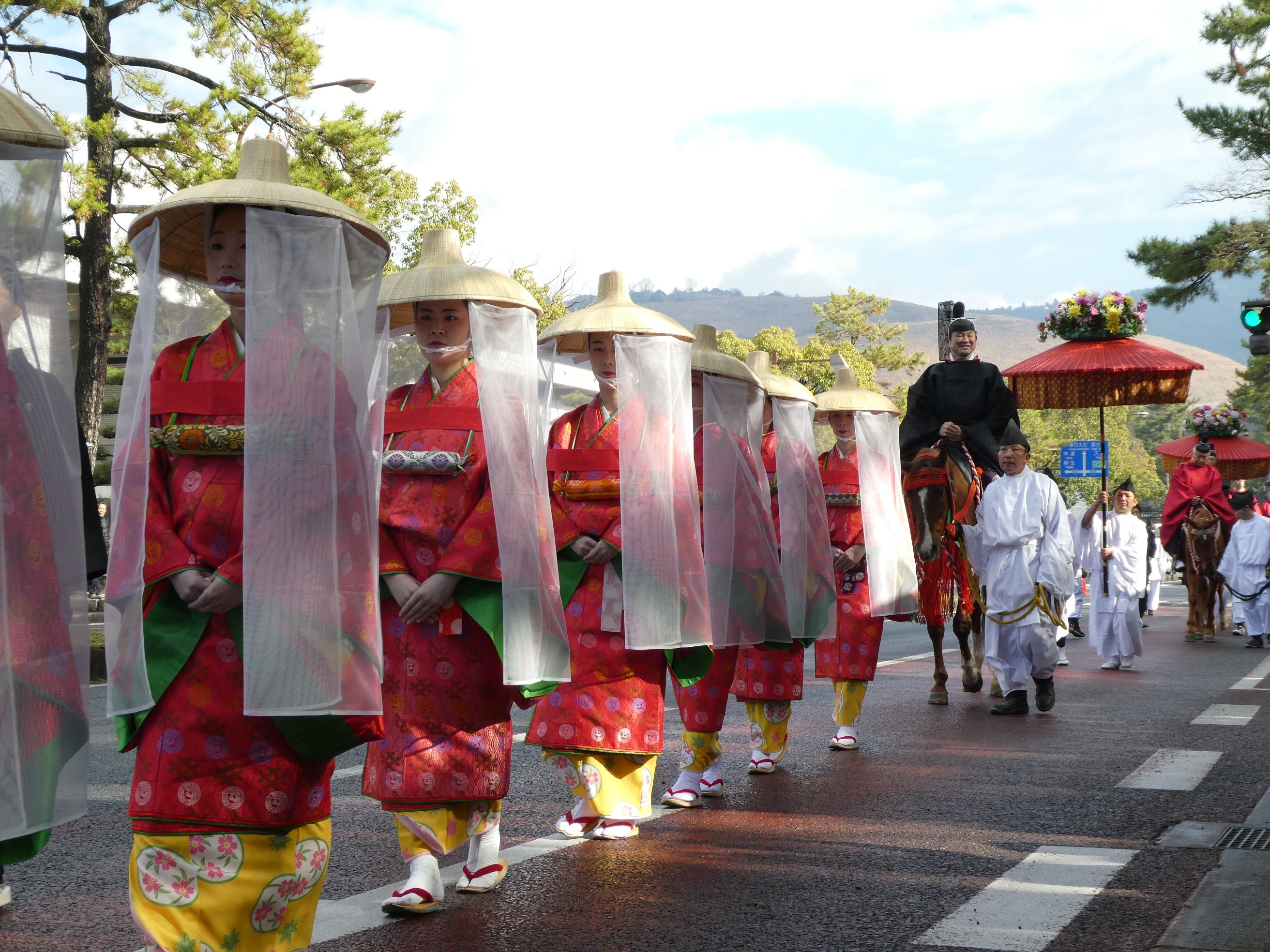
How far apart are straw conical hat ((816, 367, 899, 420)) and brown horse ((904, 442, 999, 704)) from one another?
5.66ft

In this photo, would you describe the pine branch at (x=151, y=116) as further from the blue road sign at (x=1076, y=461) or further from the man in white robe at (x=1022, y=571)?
the blue road sign at (x=1076, y=461)

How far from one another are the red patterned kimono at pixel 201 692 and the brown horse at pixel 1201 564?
55.9 ft

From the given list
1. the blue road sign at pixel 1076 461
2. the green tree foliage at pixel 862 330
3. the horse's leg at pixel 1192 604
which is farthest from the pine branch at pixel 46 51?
the green tree foliage at pixel 862 330

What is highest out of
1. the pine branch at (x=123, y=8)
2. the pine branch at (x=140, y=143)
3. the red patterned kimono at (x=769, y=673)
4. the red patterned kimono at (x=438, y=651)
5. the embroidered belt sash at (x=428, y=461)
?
the pine branch at (x=123, y=8)

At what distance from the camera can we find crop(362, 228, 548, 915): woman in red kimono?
14.8 ft

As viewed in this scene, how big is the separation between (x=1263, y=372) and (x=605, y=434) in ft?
90.8

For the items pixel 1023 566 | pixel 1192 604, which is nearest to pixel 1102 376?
pixel 1023 566

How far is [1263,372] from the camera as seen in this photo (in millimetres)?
29594

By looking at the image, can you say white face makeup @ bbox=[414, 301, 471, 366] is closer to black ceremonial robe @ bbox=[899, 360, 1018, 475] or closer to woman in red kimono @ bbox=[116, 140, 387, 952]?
woman in red kimono @ bbox=[116, 140, 387, 952]

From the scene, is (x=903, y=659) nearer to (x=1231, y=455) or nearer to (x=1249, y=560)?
(x=1249, y=560)

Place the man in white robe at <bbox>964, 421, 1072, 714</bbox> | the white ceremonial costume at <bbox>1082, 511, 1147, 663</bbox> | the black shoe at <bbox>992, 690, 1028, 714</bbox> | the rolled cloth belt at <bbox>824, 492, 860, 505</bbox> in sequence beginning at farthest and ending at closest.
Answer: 1. the white ceremonial costume at <bbox>1082, 511, 1147, 663</bbox>
2. the man in white robe at <bbox>964, 421, 1072, 714</bbox>
3. the black shoe at <bbox>992, 690, 1028, 714</bbox>
4. the rolled cloth belt at <bbox>824, 492, 860, 505</bbox>

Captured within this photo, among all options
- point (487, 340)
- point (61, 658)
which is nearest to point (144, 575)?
point (61, 658)

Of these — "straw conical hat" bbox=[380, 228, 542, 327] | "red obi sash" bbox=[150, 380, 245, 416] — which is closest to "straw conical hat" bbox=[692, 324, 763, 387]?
"straw conical hat" bbox=[380, 228, 542, 327]

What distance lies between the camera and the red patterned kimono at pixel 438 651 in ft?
14.8
